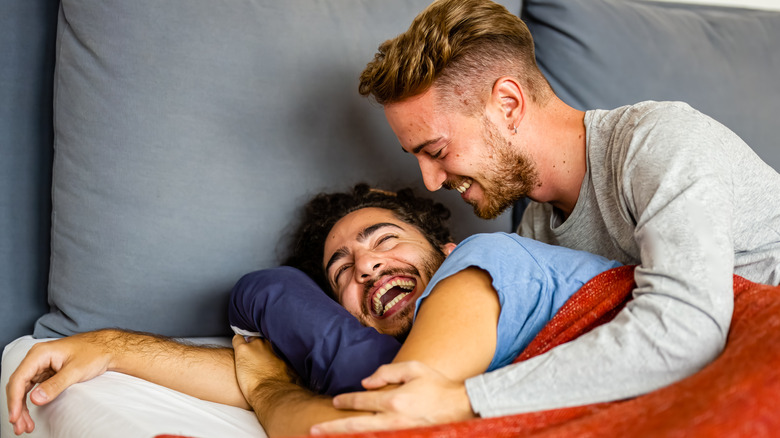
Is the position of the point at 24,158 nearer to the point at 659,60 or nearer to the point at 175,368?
the point at 175,368

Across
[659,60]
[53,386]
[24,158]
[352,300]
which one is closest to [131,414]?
[53,386]

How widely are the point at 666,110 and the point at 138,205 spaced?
3.37ft

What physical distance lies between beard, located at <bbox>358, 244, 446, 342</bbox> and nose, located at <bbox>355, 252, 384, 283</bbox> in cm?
1

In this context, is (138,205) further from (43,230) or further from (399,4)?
(399,4)

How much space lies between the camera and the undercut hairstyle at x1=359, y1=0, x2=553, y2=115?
124 centimetres

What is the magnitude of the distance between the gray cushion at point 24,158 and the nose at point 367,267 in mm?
791

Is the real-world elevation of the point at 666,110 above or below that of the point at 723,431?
above

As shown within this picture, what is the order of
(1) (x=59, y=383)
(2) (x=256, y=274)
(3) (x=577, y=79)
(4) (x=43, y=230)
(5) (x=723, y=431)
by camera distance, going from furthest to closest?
(3) (x=577, y=79) → (4) (x=43, y=230) → (2) (x=256, y=274) → (1) (x=59, y=383) → (5) (x=723, y=431)

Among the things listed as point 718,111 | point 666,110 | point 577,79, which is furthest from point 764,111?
point 666,110

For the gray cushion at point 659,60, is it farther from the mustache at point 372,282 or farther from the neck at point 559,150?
the mustache at point 372,282

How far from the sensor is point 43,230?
150cm

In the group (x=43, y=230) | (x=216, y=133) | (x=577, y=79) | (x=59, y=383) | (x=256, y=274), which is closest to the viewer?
(x=59, y=383)

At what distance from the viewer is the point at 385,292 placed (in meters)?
1.27

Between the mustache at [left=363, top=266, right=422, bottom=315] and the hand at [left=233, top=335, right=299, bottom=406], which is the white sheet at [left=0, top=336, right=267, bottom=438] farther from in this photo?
the mustache at [left=363, top=266, right=422, bottom=315]
